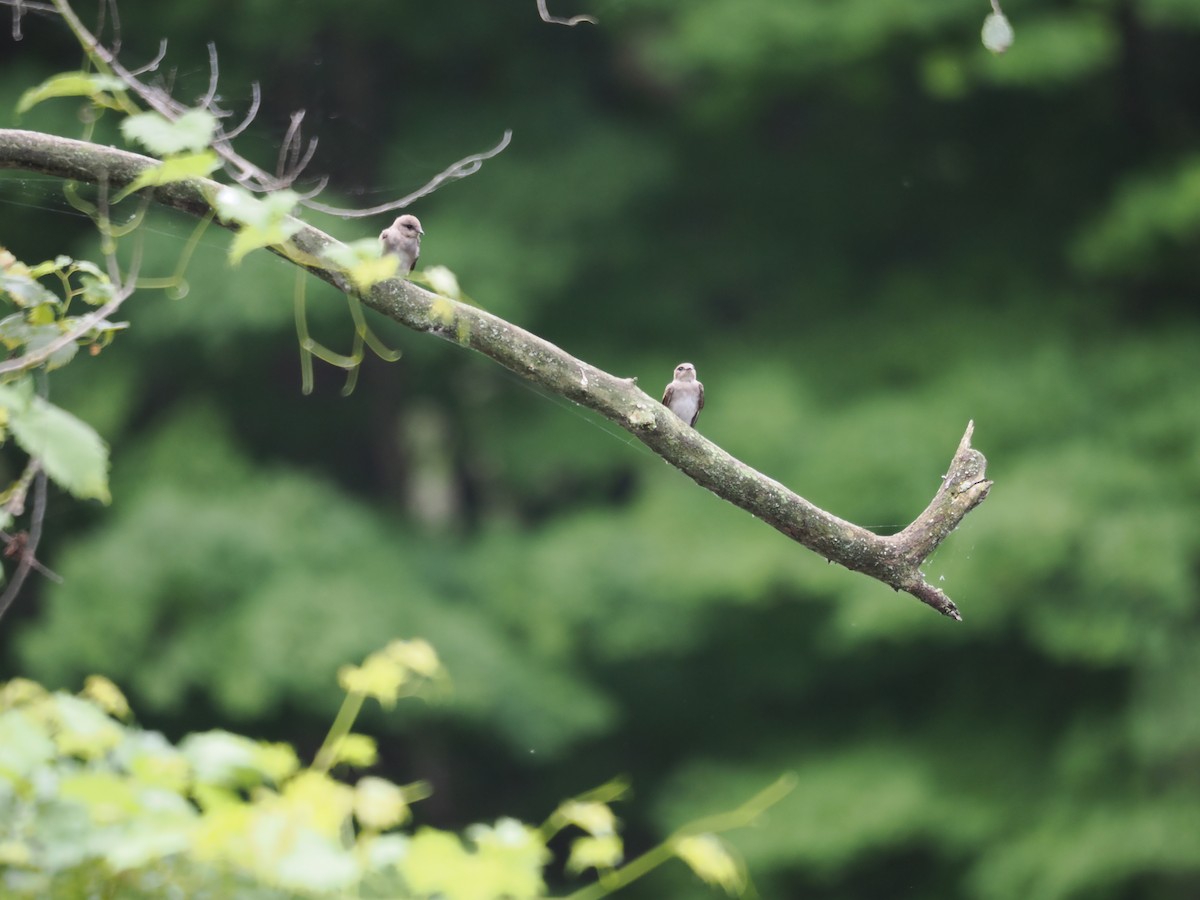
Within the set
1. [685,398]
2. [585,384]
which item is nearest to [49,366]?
[585,384]

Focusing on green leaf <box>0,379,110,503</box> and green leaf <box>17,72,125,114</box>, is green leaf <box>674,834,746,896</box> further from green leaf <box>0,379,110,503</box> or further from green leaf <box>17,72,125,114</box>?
green leaf <box>17,72,125,114</box>

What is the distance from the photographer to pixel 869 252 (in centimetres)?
748

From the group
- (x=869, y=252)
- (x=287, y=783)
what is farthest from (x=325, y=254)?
(x=869, y=252)

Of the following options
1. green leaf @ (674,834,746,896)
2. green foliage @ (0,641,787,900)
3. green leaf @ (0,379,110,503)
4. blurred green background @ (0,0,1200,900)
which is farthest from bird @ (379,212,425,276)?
blurred green background @ (0,0,1200,900)

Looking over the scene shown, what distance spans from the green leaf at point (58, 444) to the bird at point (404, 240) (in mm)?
1251

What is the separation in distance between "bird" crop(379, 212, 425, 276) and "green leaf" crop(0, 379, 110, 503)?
1251 mm

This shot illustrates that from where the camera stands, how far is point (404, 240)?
3.05m

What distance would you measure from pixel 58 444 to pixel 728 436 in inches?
193

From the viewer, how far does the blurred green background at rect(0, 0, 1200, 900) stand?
5.79 metres

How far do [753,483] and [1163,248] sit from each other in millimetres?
4827

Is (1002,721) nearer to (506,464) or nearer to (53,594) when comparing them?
(506,464)

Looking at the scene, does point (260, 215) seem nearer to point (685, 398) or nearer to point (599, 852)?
point (599, 852)

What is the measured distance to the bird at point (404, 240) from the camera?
9.72 feet

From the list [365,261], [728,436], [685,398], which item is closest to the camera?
[365,261]
